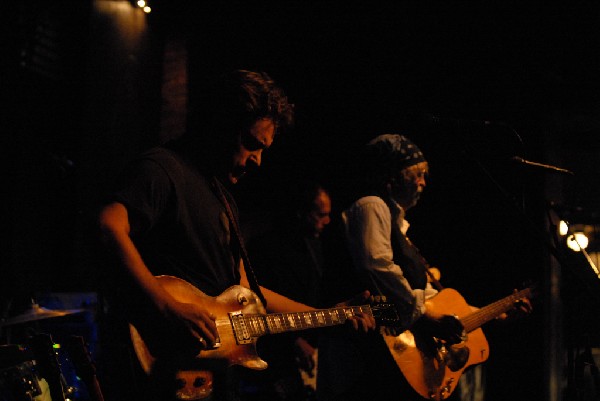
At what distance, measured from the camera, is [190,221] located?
2354mm

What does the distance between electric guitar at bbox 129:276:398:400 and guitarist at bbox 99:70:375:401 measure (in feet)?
0.13

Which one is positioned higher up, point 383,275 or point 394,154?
point 394,154

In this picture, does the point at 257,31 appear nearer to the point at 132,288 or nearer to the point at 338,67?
the point at 338,67

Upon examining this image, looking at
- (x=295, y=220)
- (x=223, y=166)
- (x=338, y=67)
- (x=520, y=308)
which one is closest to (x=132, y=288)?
(x=223, y=166)

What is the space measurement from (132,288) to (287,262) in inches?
108

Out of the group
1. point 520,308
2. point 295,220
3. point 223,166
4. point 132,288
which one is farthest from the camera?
point 295,220

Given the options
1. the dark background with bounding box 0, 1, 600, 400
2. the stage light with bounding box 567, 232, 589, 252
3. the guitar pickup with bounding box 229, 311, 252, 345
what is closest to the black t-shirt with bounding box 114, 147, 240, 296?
the guitar pickup with bounding box 229, 311, 252, 345

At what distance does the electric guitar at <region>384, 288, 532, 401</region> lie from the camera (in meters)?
3.44

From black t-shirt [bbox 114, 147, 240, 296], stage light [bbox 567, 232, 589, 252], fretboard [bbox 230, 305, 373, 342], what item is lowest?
fretboard [bbox 230, 305, 373, 342]

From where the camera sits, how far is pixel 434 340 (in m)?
3.67

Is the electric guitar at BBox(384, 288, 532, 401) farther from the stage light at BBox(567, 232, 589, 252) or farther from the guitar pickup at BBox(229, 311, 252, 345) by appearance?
the guitar pickup at BBox(229, 311, 252, 345)

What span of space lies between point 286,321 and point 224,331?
42cm

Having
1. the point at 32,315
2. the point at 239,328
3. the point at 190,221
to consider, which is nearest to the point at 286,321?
the point at 239,328

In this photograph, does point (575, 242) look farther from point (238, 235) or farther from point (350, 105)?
point (350, 105)
